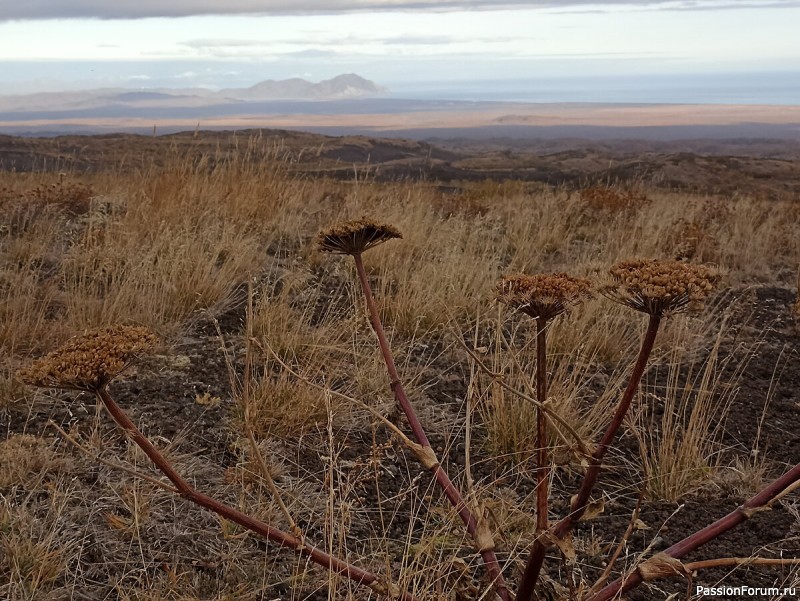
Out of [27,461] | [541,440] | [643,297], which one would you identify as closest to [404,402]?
[541,440]

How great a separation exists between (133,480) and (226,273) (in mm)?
2242

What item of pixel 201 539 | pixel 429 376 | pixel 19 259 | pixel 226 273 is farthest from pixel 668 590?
pixel 19 259

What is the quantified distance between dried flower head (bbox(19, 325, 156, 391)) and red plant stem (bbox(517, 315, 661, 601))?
985 mm

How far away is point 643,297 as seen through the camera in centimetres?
137

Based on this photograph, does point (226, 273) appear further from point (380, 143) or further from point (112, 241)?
point (380, 143)

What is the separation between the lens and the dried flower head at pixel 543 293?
157 centimetres

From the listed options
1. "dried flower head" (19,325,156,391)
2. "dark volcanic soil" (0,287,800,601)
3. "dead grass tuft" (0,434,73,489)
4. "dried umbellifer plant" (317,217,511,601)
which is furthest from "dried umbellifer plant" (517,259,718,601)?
"dead grass tuft" (0,434,73,489)

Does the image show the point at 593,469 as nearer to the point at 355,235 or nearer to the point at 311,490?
the point at 355,235

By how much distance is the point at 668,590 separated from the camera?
206 centimetres

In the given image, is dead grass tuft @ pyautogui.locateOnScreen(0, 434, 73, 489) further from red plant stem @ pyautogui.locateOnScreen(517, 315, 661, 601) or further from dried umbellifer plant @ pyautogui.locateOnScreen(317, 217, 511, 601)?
red plant stem @ pyautogui.locateOnScreen(517, 315, 661, 601)

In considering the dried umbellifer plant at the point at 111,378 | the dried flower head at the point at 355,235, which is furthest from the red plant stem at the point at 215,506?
the dried flower head at the point at 355,235

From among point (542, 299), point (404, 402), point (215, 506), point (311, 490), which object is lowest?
point (311, 490)

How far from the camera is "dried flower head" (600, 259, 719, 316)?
4.38 feet

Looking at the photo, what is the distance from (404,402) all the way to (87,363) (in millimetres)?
722
